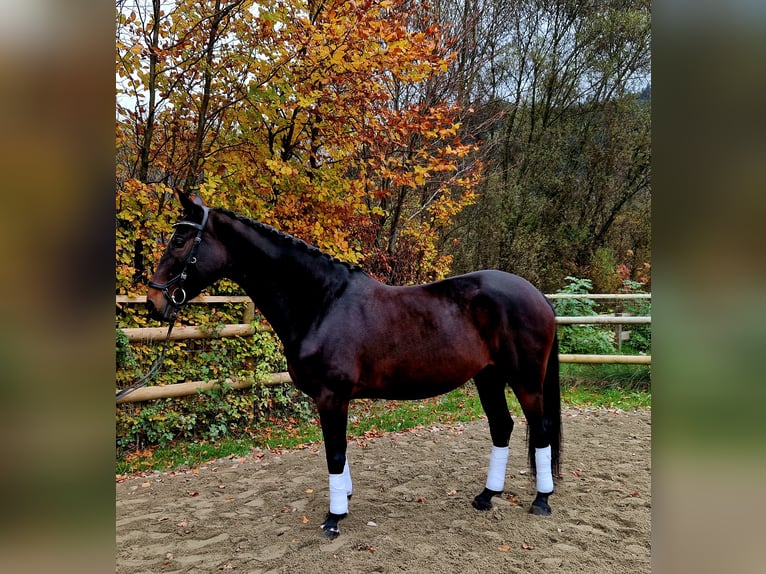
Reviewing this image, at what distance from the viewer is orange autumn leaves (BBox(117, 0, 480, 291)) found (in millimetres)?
4812

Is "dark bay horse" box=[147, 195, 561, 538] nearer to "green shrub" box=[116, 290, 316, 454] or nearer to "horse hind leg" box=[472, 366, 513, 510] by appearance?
"horse hind leg" box=[472, 366, 513, 510]

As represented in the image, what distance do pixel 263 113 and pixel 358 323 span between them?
3409 millimetres

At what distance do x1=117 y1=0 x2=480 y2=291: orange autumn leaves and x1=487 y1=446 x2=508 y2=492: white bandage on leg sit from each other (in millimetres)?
3209

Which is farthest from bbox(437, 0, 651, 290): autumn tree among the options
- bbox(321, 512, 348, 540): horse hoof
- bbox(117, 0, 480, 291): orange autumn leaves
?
bbox(321, 512, 348, 540): horse hoof

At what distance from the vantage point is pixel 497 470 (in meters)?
3.40

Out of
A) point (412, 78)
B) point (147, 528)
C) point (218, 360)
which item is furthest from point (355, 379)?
point (412, 78)

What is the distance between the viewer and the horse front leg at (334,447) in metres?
2.91

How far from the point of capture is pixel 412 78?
5.45 metres

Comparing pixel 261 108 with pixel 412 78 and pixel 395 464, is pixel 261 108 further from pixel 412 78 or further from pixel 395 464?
pixel 395 464

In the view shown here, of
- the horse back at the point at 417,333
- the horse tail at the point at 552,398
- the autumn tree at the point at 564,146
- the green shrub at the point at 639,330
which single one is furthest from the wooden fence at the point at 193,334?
the autumn tree at the point at 564,146

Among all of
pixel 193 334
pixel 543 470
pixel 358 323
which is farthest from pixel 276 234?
pixel 193 334

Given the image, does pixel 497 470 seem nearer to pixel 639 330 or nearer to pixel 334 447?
pixel 334 447

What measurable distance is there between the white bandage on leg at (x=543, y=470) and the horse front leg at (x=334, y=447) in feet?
4.57

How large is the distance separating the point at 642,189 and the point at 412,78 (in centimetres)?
1096
